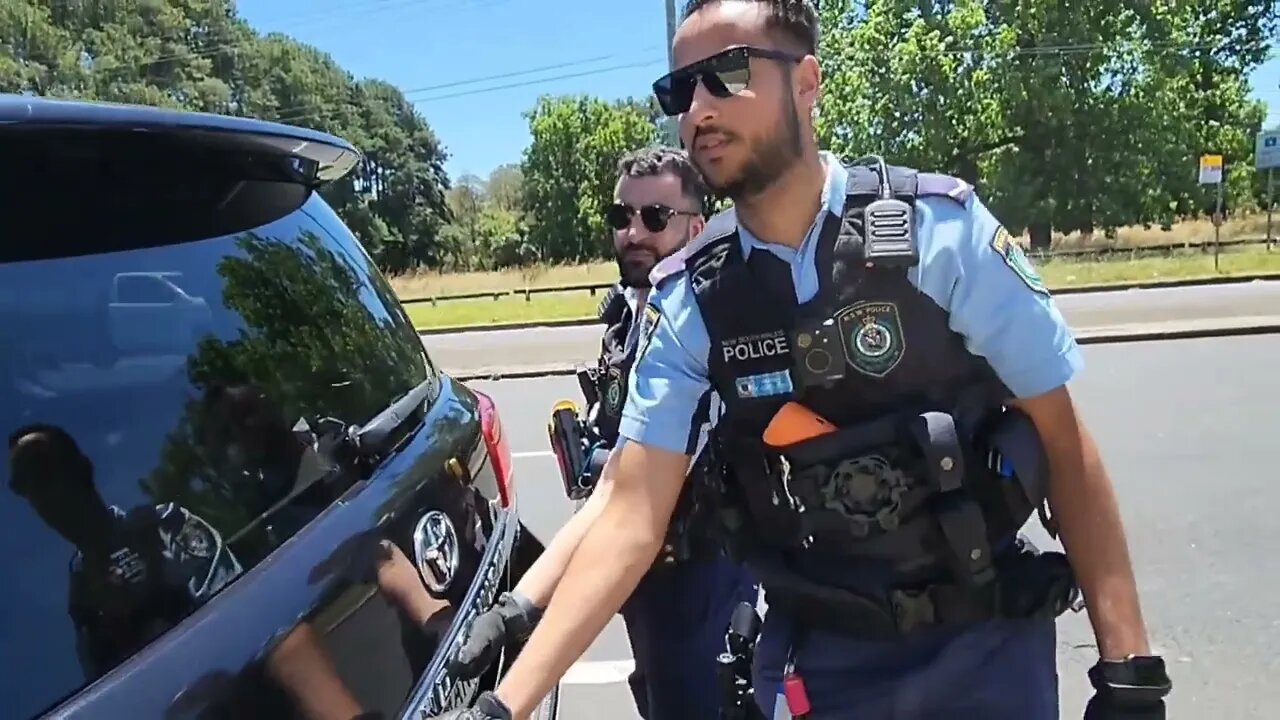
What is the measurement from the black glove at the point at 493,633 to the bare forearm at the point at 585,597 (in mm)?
45

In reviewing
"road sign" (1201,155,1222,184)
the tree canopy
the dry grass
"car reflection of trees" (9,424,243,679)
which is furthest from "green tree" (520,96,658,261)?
"car reflection of trees" (9,424,243,679)

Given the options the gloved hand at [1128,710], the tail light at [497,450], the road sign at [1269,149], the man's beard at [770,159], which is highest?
the man's beard at [770,159]

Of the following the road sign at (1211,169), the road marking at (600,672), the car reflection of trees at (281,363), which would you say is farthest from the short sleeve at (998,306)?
the road sign at (1211,169)

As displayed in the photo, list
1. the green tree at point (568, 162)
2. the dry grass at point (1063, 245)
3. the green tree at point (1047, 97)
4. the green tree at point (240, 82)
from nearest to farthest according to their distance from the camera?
the green tree at point (1047, 97)
the dry grass at point (1063, 245)
the green tree at point (240, 82)
the green tree at point (568, 162)

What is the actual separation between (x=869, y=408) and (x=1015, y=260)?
0.30 meters

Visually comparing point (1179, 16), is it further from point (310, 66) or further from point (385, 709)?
point (310, 66)

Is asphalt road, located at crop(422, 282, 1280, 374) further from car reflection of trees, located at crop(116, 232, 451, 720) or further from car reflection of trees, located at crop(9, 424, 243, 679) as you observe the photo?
car reflection of trees, located at crop(9, 424, 243, 679)

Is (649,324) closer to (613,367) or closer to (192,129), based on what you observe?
(613,367)

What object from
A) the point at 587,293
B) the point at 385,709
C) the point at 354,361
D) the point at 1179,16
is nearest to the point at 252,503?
the point at 385,709

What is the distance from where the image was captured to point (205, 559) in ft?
4.02

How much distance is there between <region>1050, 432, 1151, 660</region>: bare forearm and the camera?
1.58 m

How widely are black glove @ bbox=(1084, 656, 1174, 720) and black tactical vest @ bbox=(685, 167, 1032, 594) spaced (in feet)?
0.71

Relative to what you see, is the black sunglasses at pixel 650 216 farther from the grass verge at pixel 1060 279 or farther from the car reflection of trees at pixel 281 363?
the grass verge at pixel 1060 279

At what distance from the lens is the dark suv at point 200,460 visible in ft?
3.54
